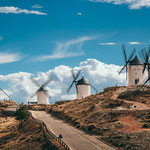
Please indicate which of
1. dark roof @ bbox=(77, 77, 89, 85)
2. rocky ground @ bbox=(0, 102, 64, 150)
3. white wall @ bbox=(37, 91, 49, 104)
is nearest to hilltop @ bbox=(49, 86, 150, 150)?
rocky ground @ bbox=(0, 102, 64, 150)

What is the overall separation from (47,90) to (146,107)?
73.3 meters

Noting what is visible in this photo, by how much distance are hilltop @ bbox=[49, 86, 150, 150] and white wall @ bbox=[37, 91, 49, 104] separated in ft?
128

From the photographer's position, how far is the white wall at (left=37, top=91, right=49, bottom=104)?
137 metres

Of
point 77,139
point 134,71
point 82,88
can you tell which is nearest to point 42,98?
point 82,88

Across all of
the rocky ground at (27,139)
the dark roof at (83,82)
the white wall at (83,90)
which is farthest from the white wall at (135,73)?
the rocky ground at (27,139)

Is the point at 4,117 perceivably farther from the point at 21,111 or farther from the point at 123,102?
the point at 123,102

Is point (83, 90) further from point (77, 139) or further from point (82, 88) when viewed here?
point (77, 139)

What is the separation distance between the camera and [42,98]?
137375mm

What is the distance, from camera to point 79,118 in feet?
255

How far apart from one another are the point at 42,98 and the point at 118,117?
71.9 m

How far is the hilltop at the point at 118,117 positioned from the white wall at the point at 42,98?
39003 millimetres

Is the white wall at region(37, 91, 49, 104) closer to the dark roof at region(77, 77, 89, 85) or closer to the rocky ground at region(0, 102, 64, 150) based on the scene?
the dark roof at region(77, 77, 89, 85)

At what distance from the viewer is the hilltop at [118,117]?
2158 inches

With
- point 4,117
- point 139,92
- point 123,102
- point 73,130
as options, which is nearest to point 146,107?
point 123,102
